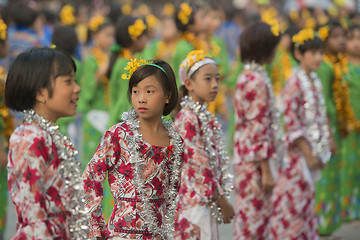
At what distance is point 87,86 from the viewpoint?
7.73 m

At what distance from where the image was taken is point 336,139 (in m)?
7.51

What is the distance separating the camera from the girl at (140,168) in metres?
3.62

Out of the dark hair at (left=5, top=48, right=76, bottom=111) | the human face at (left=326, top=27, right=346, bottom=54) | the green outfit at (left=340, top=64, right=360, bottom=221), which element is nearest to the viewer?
the dark hair at (left=5, top=48, right=76, bottom=111)

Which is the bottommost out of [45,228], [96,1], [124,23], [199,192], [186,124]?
[45,228]

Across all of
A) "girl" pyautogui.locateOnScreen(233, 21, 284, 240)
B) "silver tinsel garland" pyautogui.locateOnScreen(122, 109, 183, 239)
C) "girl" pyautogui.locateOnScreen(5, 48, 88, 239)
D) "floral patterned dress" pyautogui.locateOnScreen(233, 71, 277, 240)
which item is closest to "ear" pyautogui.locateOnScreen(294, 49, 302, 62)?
"girl" pyautogui.locateOnScreen(233, 21, 284, 240)

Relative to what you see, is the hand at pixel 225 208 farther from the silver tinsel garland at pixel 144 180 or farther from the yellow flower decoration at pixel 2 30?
the yellow flower decoration at pixel 2 30

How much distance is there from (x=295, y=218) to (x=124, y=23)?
8.55 feet

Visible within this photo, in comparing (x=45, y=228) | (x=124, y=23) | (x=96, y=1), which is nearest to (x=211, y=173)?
(x=45, y=228)

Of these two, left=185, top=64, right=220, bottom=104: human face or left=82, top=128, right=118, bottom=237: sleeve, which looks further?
left=185, top=64, right=220, bottom=104: human face

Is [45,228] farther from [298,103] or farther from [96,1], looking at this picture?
[96,1]

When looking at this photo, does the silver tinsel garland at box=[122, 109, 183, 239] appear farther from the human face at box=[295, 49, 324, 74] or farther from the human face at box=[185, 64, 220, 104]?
the human face at box=[295, 49, 324, 74]

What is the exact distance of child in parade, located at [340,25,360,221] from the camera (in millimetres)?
7676

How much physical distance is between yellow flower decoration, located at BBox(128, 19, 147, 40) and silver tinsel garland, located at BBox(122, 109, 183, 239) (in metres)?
3.20

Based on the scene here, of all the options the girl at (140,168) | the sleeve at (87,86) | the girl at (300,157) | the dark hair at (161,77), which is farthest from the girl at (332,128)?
the girl at (140,168)
